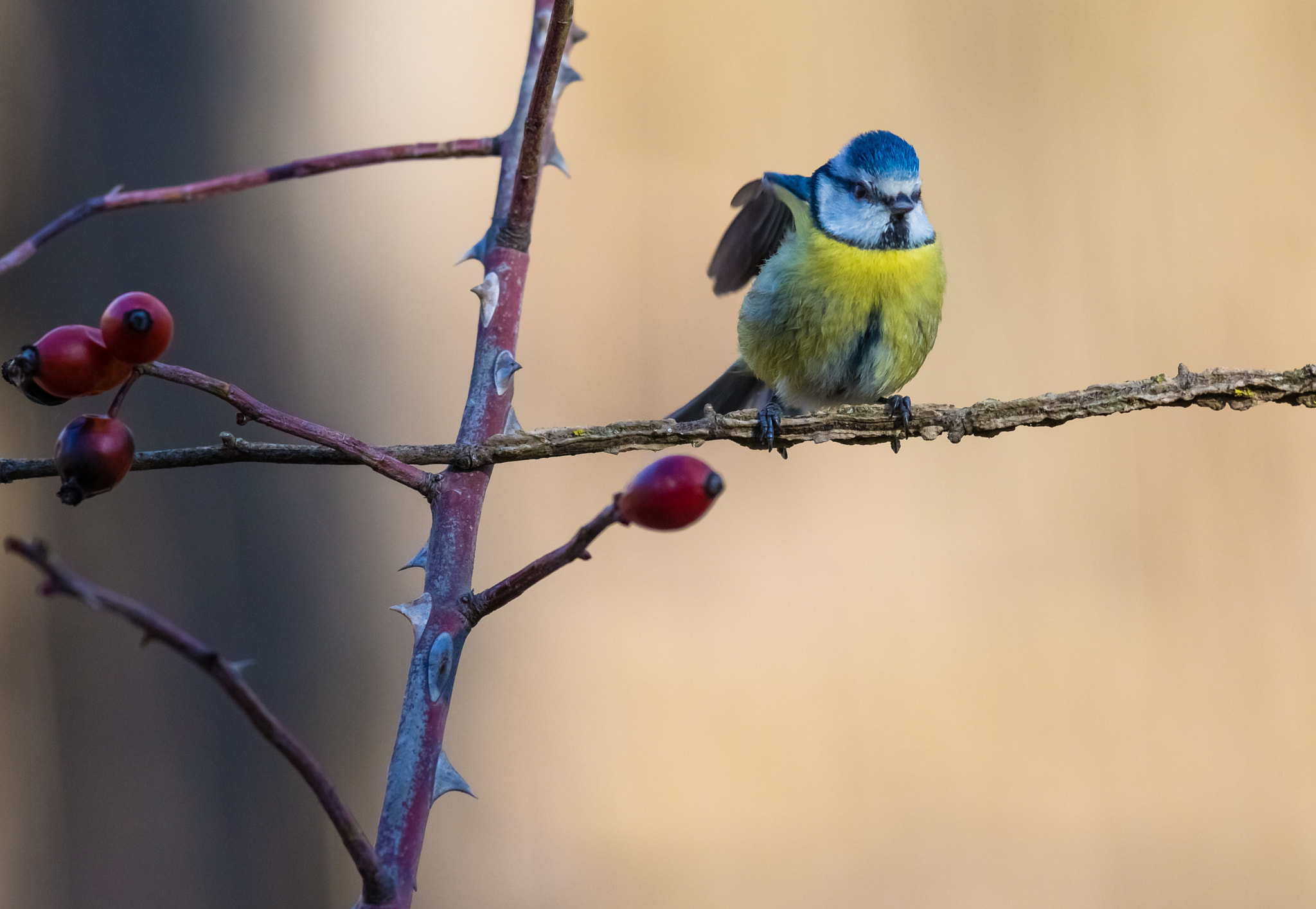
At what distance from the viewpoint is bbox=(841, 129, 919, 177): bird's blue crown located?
5.30 ft

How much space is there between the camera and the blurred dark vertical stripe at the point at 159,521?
5.36ft

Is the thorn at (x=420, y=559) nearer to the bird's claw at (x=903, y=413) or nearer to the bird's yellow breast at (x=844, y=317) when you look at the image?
the bird's claw at (x=903, y=413)

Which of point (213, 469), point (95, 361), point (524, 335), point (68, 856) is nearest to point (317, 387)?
point (213, 469)

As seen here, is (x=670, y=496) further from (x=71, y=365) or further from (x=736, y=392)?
(x=736, y=392)

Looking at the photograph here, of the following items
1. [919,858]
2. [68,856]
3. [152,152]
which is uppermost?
[152,152]

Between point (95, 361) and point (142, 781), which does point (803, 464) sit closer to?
point (142, 781)

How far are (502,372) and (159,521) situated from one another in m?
1.35

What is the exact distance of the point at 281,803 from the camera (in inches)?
70.9

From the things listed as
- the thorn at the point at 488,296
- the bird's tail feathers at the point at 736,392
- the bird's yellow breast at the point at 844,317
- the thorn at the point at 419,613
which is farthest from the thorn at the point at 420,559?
the bird's tail feathers at the point at 736,392

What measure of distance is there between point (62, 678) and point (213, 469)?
15.4 inches

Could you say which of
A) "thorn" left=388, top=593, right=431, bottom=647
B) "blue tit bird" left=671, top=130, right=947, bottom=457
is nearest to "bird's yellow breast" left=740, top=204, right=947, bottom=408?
"blue tit bird" left=671, top=130, right=947, bottom=457

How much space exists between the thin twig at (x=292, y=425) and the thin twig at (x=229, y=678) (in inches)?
5.8

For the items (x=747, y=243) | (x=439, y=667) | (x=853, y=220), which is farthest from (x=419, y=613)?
(x=747, y=243)

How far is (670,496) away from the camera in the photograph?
1.39 feet
